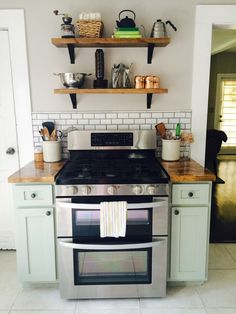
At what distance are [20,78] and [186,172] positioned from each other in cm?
158

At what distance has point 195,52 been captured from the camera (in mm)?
2389

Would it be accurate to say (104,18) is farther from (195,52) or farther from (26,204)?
(26,204)

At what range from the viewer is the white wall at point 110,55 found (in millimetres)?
2320

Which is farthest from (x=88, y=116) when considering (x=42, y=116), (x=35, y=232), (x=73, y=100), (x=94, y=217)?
(x=35, y=232)

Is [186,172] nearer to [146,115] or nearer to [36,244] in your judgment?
[146,115]

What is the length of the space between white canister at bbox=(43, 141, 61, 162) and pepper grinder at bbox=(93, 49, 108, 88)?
22.9 inches

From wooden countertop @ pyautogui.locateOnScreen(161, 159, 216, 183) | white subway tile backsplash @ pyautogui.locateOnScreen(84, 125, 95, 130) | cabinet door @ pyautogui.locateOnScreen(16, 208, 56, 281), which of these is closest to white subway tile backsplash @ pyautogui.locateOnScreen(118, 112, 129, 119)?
white subway tile backsplash @ pyautogui.locateOnScreen(84, 125, 95, 130)

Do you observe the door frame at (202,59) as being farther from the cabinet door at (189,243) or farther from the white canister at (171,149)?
the cabinet door at (189,243)

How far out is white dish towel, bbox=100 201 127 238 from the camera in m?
1.83

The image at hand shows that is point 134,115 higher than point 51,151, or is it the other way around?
point 134,115

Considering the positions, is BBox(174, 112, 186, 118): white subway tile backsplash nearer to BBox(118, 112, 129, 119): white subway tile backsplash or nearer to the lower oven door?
BBox(118, 112, 129, 119): white subway tile backsplash

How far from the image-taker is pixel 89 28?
85.0 inches

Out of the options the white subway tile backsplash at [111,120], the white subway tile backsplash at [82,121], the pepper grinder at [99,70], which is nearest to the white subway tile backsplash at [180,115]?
the white subway tile backsplash at [111,120]

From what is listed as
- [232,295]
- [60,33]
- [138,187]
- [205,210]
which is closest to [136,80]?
[60,33]
